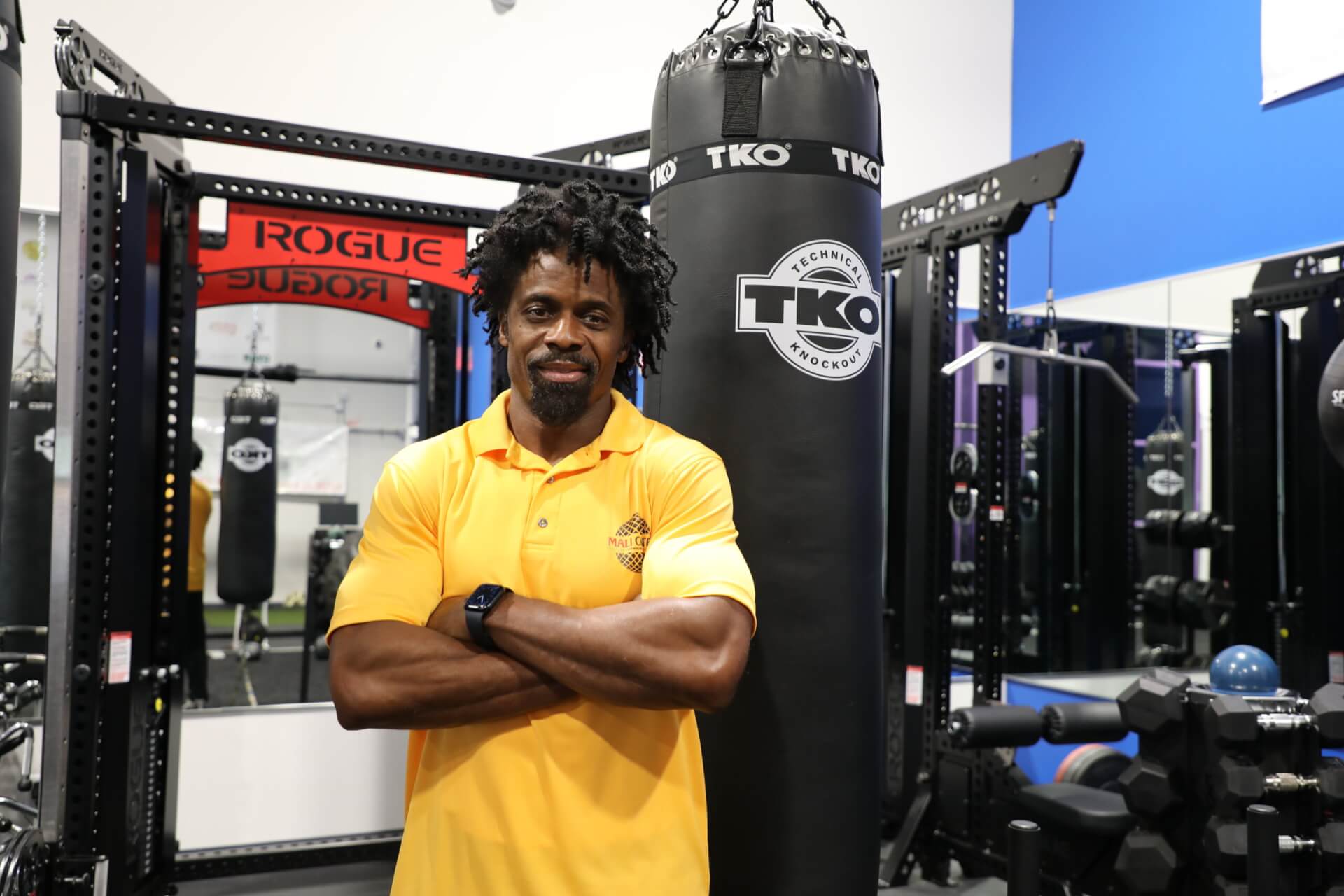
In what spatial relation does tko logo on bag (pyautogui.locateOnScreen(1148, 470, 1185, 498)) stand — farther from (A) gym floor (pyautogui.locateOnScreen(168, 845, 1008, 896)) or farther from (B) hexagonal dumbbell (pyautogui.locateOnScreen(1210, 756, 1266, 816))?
(B) hexagonal dumbbell (pyautogui.locateOnScreen(1210, 756, 1266, 816))

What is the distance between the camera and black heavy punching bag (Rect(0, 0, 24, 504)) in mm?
1304

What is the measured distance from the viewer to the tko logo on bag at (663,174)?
1863 millimetres

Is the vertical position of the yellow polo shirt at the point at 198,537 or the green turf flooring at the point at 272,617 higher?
the yellow polo shirt at the point at 198,537

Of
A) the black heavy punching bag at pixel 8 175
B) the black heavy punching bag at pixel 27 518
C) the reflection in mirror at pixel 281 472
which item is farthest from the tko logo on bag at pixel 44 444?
the black heavy punching bag at pixel 8 175

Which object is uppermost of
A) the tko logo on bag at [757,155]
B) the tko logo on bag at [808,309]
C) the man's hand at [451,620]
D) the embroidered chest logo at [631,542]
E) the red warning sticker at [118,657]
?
the tko logo on bag at [757,155]

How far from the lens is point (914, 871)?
13.7 ft

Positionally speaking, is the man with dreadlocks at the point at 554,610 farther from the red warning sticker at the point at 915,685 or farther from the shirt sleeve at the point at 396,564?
the red warning sticker at the point at 915,685

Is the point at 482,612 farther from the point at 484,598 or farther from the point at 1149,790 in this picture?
the point at 1149,790

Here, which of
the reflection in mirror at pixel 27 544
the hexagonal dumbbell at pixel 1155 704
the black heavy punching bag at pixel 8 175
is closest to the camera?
the black heavy punching bag at pixel 8 175

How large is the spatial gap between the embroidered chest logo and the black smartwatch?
191mm

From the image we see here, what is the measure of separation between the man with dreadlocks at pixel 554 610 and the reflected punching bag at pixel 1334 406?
2290mm

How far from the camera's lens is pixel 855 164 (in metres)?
1.80

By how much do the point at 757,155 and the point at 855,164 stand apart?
19 cm

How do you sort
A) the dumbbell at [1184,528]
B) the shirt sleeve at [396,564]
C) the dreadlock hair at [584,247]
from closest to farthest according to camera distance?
the shirt sleeve at [396,564] → the dreadlock hair at [584,247] → the dumbbell at [1184,528]
